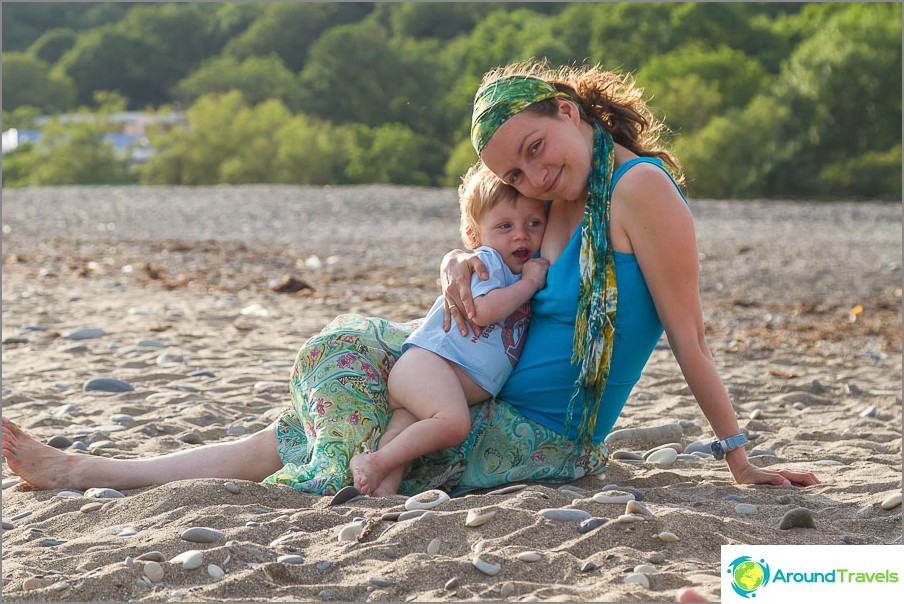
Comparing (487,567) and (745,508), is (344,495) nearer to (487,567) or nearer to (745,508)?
(487,567)

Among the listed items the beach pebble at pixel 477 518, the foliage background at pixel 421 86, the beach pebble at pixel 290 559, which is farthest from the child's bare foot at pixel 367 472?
the foliage background at pixel 421 86

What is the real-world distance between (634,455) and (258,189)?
17.0m

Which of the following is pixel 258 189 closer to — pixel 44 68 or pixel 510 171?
pixel 510 171

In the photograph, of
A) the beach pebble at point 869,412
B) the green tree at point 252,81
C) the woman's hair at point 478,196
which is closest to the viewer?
the woman's hair at point 478,196

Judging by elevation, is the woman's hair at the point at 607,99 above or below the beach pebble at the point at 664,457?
above

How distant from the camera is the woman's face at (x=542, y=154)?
10.8 ft

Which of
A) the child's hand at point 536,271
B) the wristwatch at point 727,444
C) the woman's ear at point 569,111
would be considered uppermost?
the woman's ear at point 569,111

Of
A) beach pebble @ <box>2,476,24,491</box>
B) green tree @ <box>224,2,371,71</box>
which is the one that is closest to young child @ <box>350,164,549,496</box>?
beach pebble @ <box>2,476,24,491</box>

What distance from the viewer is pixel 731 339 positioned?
7.26 metres

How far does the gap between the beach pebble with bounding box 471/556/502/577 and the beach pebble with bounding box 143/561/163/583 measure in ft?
2.64

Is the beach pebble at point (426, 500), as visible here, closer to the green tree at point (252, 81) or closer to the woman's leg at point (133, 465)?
the woman's leg at point (133, 465)

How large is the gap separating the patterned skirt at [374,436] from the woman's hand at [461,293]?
0.89 feet

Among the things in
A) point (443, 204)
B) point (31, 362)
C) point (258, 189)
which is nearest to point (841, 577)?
point (31, 362)

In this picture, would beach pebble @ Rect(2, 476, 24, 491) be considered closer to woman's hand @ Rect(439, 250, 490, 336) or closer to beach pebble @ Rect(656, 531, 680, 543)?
woman's hand @ Rect(439, 250, 490, 336)
